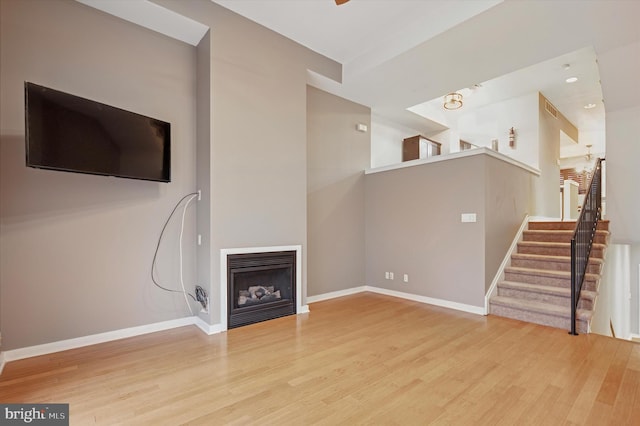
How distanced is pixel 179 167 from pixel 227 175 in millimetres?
645

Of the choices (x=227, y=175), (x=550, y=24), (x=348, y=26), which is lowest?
(x=227, y=175)

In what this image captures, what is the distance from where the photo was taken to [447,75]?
4.52 m

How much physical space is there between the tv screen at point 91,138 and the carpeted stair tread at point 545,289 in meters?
4.66

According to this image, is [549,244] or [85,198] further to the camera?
[549,244]

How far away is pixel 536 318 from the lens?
12.2 ft

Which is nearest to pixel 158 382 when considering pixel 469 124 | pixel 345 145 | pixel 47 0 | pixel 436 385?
pixel 436 385

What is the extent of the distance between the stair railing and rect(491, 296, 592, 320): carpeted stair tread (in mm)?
93

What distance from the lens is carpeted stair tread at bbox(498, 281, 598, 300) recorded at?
360 centimetres

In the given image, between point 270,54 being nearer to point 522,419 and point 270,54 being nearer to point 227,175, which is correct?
point 227,175

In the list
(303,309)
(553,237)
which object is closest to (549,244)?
(553,237)

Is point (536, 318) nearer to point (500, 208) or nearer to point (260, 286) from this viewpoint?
point (500, 208)

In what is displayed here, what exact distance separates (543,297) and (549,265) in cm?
70

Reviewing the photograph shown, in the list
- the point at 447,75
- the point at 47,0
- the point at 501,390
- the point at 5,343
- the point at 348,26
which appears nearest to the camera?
the point at 501,390

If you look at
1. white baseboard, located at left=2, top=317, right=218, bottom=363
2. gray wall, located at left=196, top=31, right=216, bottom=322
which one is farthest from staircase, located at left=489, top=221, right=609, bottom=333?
white baseboard, located at left=2, top=317, right=218, bottom=363
